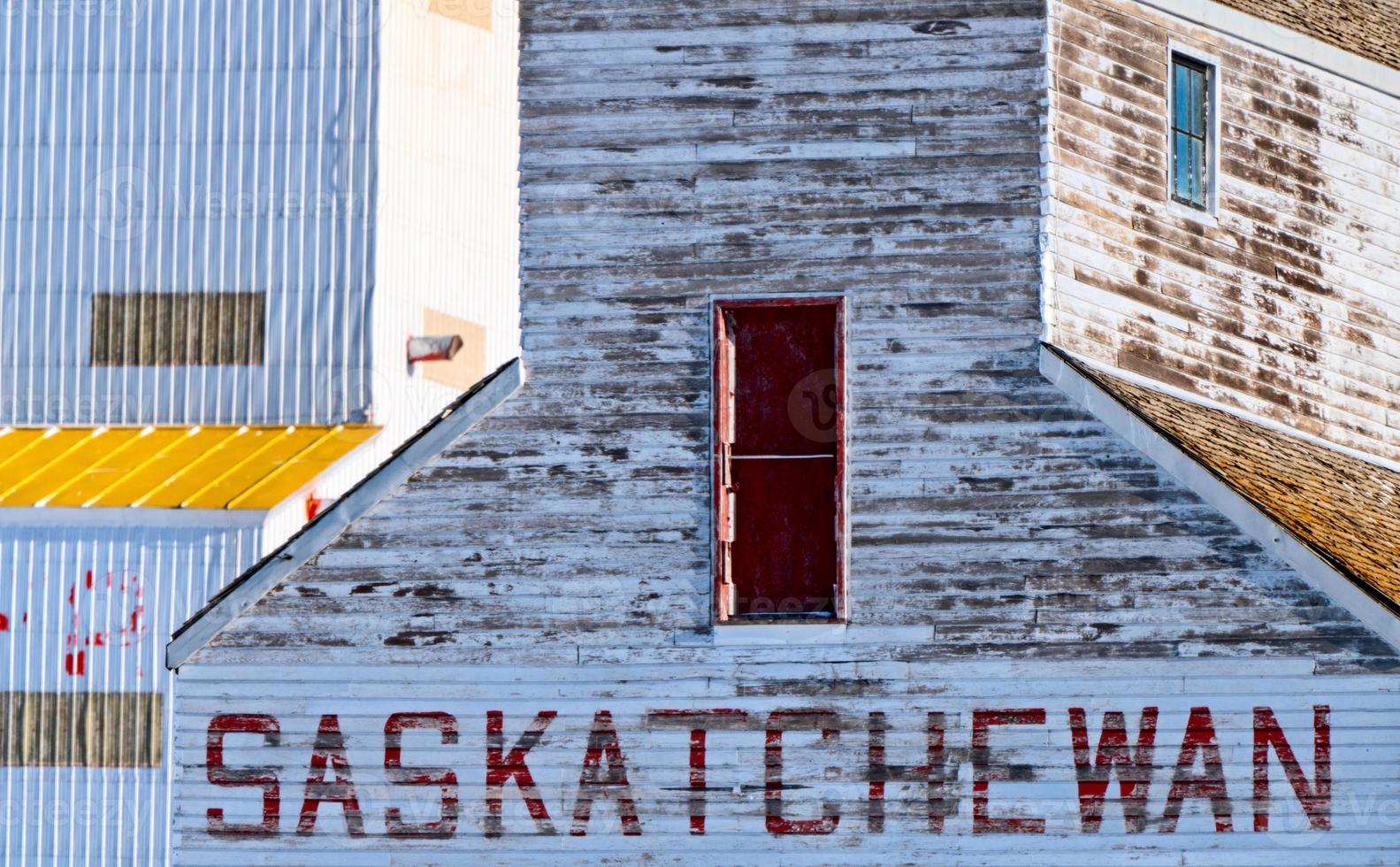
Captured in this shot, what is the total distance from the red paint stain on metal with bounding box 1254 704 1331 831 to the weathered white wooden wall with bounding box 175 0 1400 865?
0.07 metres

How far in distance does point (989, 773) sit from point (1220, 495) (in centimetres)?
302

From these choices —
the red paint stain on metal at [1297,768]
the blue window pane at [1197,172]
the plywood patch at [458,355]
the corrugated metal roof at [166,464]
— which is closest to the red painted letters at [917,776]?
the red paint stain on metal at [1297,768]

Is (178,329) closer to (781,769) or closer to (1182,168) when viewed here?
(1182,168)

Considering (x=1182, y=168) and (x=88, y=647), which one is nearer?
(x=1182, y=168)

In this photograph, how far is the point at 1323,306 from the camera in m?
23.4

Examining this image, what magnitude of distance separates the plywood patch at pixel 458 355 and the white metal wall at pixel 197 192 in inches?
73.2

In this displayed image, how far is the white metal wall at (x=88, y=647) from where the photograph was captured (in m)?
31.9

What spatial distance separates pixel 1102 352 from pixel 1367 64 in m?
6.68

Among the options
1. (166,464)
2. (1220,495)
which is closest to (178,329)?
(166,464)

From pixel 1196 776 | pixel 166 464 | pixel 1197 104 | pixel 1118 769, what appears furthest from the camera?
pixel 166 464

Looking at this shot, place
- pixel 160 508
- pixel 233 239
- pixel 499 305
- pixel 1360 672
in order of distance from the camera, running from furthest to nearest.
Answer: pixel 499 305 → pixel 233 239 → pixel 160 508 → pixel 1360 672

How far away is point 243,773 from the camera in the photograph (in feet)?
63.9

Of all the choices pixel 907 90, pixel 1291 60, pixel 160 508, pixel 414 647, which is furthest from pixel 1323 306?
pixel 160 508

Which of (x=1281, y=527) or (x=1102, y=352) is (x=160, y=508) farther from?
(x=1281, y=527)
